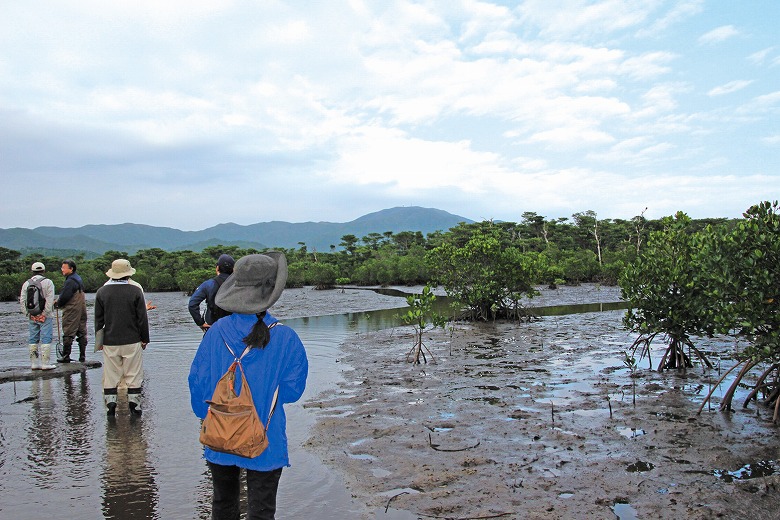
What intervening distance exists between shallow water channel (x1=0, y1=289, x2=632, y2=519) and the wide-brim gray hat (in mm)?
2281

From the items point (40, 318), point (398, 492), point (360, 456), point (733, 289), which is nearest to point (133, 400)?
point (360, 456)

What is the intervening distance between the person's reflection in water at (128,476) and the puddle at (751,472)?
16.2 ft

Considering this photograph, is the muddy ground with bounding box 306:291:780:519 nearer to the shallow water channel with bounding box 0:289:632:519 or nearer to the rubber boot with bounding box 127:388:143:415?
the shallow water channel with bounding box 0:289:632:519

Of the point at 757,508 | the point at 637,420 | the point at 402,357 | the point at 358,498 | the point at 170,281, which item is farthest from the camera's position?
the point at 170,281

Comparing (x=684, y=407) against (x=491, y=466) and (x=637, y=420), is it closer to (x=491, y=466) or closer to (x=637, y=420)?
(x=637, y=420)

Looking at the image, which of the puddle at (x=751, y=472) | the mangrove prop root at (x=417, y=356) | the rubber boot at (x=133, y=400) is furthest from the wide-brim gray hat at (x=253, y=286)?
the mangrove prop root at (x=417, y=356)

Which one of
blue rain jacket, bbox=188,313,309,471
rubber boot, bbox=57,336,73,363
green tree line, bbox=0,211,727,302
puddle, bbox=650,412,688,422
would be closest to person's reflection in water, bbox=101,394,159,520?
blue rain jacket, bbox=188,313,309,471

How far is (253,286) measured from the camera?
3225 millimetres

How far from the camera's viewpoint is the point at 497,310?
1884 centimetres

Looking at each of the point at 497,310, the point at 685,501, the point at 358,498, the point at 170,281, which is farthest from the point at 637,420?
the point at 170,281

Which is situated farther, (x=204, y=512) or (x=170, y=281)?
(x=170, y=281)

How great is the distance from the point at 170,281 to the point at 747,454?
150 ft

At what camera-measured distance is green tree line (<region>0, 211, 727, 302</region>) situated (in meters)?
18.8

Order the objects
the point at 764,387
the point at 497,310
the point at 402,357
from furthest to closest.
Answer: the point at 497,310
the point at 402,357
the point at 764,387
